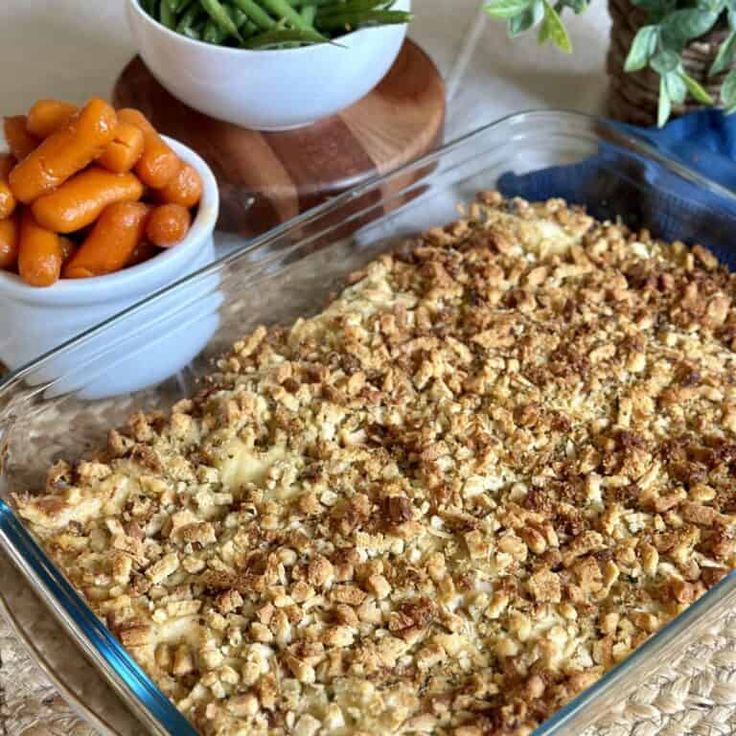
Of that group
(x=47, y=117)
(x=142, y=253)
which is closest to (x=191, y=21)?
(x=47, y=117)

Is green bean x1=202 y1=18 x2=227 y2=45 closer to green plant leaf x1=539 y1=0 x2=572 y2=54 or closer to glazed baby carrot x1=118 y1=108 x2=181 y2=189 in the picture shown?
glazed baby carrot x1=118 y1=108 x2=181 y2=189

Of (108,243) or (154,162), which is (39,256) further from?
(154,162)

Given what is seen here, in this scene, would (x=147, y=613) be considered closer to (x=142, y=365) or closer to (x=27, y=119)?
(x=142, y=365)

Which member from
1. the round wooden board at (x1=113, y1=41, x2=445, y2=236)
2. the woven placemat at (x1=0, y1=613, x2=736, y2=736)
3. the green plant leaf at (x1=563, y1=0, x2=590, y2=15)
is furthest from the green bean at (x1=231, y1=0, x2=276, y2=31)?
the woven placemat at (x1=0, y1=613, x2=736, y2=736)

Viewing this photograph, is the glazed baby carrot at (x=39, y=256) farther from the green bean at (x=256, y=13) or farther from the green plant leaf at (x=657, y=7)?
the green plant leaf at (x=657, y=7)

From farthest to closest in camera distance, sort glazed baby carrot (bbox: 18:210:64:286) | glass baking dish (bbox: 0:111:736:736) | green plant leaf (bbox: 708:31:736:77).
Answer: green plant leaf (bbox: 708:31:736:77) → glazed baby carrot (bbox: 18:210:64:286) → glass baking dish (bbox: 0:111:736:736)

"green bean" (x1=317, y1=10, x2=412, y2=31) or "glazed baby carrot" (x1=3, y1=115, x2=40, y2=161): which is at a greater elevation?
"green bean" (x1=317, y1=10, x2=412, y2=31)
